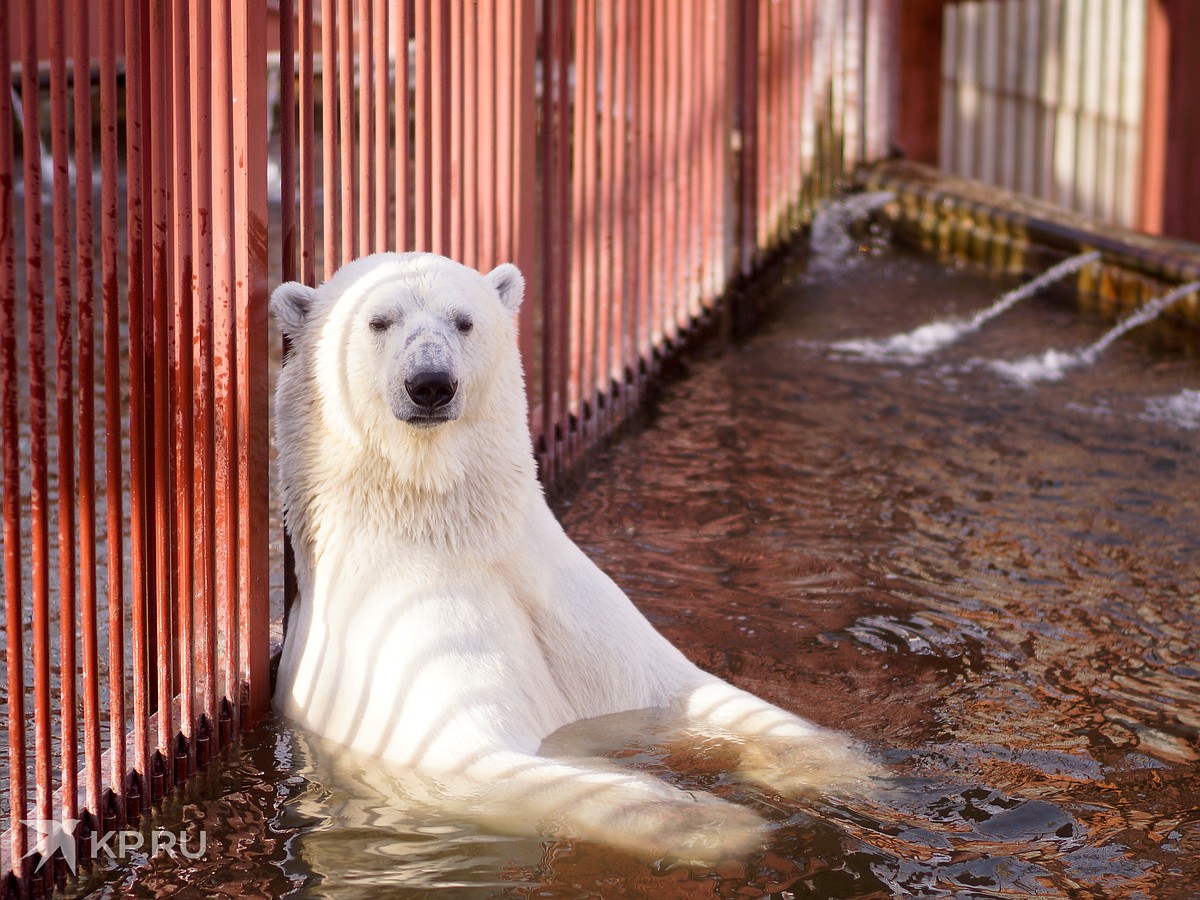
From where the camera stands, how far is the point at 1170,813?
2.95 m

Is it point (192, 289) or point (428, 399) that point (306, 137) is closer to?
point (192, 289)

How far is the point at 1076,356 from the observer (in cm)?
658

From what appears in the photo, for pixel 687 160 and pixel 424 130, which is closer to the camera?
pixel 424 130

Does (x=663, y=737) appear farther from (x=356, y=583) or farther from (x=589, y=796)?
(x=356, y=583)

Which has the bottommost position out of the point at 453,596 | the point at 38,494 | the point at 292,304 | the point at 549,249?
the point at 453,596

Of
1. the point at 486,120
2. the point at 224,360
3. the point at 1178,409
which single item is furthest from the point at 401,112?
the point at 1178,409

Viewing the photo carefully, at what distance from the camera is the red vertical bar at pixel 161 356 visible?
2711 mm

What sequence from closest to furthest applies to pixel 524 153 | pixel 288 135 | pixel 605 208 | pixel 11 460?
pixel 11 460 → pixel 288 135 → pixel 524 153 → pixel 605 208

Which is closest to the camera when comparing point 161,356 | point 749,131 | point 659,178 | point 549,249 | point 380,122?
point 161,356

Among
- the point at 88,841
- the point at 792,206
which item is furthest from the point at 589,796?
the point at 792,206

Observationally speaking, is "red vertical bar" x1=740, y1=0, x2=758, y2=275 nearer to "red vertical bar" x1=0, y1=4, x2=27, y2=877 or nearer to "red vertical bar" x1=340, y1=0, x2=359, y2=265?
"red vertical bar" x1=340, y1=0, x2=359, y2=265

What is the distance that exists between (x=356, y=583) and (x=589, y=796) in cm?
59

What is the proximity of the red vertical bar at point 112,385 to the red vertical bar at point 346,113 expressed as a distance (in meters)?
0.72

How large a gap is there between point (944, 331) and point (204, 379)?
458 centimetres
